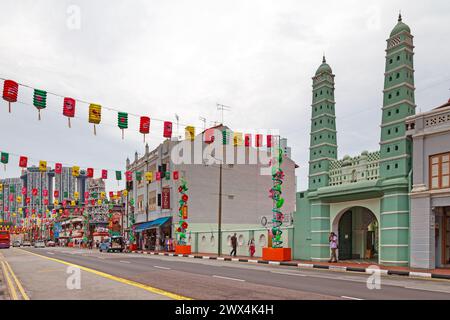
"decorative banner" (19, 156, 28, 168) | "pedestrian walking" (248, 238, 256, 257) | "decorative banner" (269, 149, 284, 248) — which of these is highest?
"decorative banner" (19, 156, 28, 168)

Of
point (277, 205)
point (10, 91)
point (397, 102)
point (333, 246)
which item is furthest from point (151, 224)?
point (10, 91)

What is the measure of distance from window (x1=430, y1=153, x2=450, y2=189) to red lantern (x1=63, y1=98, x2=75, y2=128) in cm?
1726

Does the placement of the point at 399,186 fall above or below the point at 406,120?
below

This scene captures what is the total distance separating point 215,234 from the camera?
139 ft

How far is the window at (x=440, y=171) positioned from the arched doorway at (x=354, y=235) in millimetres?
7075

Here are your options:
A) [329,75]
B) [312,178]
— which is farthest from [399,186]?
[329,75]

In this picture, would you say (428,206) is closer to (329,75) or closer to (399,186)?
(399,186)

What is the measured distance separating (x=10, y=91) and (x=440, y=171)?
19584mm

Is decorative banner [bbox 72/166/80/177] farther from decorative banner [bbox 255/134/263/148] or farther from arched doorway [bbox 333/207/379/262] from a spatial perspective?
arched doorway [bbox 333/207/379/262]

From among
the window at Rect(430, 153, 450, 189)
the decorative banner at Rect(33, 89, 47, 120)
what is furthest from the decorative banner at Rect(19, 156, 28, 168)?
the window at Rect(430, 153, 450, 189)

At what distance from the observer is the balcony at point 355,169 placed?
84.1ft

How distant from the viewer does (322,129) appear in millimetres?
28906

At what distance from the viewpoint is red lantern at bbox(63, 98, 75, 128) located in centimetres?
2127
